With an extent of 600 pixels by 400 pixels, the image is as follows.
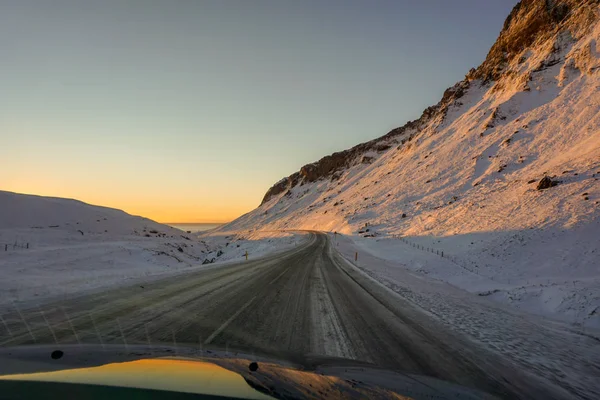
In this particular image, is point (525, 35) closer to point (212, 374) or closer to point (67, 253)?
point (67, 253)

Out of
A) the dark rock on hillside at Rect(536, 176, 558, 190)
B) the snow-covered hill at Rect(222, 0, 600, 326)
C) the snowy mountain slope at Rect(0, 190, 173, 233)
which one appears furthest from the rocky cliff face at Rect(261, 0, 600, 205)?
the snowy mountain slope at Rect(0, 190, 173, 233)

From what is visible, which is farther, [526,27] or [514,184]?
[526,27]

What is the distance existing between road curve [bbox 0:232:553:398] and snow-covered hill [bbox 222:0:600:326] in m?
5.34

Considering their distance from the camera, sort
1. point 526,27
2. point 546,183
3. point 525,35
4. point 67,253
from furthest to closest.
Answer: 1. point 525,35
2. point 526,27
3. point 546,183
4. point 67,253

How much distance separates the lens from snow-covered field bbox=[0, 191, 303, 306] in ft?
34.6

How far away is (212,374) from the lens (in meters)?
3.77

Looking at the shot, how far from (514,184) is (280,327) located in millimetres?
31482

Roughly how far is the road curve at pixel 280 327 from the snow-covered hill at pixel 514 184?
5341 mm

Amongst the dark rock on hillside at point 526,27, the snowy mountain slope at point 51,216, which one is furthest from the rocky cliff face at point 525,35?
the snowy mountain slope at point 51,216

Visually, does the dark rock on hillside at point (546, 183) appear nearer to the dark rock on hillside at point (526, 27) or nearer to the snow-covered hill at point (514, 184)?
the snow-covered hill at point (514, 184)

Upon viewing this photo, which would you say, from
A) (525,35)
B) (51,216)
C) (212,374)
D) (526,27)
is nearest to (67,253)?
(51,216)

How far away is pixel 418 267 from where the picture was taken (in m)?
19.5

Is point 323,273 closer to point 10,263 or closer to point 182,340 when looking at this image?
point 182,340

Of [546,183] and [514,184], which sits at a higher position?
[514,184]
